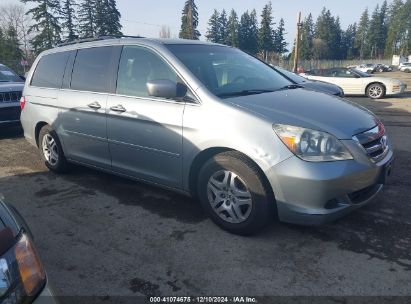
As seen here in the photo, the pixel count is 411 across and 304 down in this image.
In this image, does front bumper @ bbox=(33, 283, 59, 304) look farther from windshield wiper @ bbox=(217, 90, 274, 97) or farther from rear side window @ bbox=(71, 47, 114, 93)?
rear side window @ bbox=(71, 47, 114, 93)

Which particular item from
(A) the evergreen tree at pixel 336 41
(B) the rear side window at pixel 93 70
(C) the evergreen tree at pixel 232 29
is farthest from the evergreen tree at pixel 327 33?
(B) the rear side window at pixel 93 70

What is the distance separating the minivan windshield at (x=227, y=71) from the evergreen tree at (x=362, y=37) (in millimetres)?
104245

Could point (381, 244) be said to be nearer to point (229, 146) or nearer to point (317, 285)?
point (317, 285)

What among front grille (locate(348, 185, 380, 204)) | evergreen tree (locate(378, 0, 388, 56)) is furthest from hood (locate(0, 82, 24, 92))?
evergreen tree (locate(378, 0, 388, 56))

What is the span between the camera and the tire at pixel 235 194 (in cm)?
314

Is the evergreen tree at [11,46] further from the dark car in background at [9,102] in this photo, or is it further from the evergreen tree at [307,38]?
the evergreen tree at [307,38]

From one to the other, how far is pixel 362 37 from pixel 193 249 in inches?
4259

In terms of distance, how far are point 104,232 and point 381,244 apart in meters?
2.52

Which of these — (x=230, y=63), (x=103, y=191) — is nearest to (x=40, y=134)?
(x=103, y=191)

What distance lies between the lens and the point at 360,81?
1560 centimetres

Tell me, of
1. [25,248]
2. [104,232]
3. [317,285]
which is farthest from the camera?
[104,232]

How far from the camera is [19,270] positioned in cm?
145

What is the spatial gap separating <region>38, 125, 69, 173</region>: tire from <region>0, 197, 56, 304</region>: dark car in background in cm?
366

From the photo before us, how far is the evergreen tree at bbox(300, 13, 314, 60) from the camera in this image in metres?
84.1
